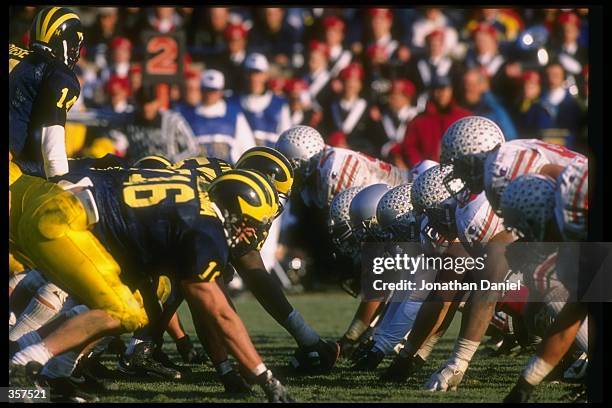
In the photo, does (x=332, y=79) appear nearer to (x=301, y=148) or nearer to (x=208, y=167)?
(x=301, y=148)

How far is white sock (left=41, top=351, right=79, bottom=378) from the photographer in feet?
19.6

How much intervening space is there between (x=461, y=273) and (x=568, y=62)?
5979 mm

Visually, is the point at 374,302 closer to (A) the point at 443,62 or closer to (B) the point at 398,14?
(A) the point at 443,62

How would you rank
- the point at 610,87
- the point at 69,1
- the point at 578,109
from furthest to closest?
the point at 578,109 < the point at 69,1 < the point at 610,87

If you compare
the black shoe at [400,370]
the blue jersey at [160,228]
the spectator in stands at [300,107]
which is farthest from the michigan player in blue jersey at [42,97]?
the spectator in stands at [300,107]

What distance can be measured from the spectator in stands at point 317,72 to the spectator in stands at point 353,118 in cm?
37

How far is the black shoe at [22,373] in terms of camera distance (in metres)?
5.65

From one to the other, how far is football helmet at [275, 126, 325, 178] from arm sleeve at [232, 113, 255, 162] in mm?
3156

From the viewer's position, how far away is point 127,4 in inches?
267

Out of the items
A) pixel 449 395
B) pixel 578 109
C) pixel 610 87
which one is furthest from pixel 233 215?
pixel 578 109

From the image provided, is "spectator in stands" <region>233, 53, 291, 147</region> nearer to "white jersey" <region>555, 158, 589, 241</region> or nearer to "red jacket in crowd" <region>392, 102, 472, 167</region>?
"red jacket in crowd" <region>392, 102, 472, 167</region>

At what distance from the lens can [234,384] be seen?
633cm

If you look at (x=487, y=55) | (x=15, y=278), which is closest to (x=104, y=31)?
(x=487, y=55)

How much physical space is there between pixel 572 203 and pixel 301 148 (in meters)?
3.34
